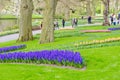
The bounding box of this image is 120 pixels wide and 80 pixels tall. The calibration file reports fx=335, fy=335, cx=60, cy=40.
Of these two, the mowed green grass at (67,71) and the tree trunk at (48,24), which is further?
the tree trunk at (48,24)

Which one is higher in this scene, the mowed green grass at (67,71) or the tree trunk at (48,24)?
the tree trunk at (48,24)

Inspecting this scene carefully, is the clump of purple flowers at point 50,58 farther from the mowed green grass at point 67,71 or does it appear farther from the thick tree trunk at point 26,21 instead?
the thick tree trunk at point 26,21

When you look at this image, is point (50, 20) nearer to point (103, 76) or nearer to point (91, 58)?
point (91, 58)

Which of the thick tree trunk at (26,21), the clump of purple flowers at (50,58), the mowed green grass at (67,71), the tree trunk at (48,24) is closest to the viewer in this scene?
the mowed green grass at (67,71)

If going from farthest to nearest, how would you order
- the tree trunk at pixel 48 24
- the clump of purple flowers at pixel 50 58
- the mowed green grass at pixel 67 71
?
the tree trunk at pixel 48 24 → the clump of purple flowers at pixel 50 58 → the mowed green grass at pixel 67 71

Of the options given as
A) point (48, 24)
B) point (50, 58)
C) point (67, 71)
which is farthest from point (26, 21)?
point (67, 71)

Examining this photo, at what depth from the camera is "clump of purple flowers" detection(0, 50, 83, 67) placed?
12203mm

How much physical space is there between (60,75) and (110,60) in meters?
3.14

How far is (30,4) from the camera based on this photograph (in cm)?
3056

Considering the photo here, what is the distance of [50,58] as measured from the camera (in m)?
12.9

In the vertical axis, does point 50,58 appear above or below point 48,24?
below

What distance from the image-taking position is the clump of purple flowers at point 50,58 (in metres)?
12.2

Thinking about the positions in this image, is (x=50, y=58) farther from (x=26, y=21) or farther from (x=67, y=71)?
(x=26, y=21)

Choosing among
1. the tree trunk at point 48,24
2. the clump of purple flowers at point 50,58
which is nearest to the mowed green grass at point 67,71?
the clump of purple flowers at point 50,58
